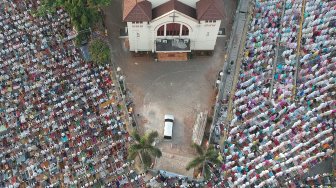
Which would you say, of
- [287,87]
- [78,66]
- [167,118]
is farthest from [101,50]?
[287,87]

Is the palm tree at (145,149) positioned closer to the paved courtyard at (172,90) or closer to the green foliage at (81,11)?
the paved courtyard at (172,90)

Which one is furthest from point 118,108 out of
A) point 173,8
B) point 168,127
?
point 173,8

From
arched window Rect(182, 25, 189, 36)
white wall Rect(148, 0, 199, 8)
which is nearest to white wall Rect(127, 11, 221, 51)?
arched window Rect(182, 25, 189, 36)

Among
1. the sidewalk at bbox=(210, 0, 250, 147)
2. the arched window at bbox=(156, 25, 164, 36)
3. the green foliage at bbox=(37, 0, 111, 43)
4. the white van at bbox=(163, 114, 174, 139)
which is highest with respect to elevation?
the green foliage at bbox=(37, 0, 111, 43)

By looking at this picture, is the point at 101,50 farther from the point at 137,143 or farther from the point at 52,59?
the point at 137,143

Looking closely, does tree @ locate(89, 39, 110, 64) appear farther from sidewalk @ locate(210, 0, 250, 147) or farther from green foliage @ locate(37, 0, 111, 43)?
sidewalk @ locate(210, 0, 250, 147)

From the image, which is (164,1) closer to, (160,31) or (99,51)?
(160,31)
